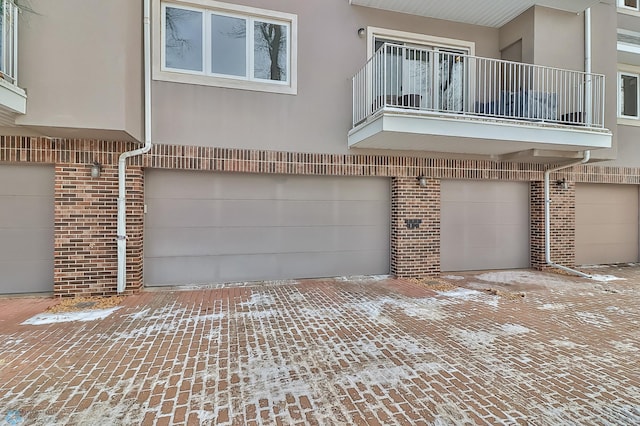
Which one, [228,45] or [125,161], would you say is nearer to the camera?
[125,161]

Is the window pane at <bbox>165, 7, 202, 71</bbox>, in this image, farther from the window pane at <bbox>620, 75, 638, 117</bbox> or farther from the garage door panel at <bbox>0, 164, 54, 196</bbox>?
the window pane at <bbox>620, 75, 638, 117</bbox>

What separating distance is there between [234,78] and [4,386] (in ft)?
18.2

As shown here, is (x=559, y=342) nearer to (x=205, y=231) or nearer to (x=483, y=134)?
(x=483, y=134)

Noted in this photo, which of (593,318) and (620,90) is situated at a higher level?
(620,90)

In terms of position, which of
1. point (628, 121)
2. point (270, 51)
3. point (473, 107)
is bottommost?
point (473, 107)

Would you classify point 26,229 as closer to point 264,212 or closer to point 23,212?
point 23,212

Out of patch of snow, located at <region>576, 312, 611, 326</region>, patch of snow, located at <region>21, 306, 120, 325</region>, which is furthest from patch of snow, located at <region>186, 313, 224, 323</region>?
patch of snow, located at <region>576, 312, 611, 326</region>

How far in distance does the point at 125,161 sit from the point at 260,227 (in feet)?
8.88

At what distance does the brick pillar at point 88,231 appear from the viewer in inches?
222

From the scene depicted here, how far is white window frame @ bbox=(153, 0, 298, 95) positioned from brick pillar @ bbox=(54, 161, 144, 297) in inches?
78.1

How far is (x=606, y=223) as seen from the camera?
9297 millimetres

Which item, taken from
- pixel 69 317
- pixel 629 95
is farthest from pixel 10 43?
pixel 629 95

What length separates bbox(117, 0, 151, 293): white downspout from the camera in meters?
5.80

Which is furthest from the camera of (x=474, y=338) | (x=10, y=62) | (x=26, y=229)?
(x=26, y=229)
